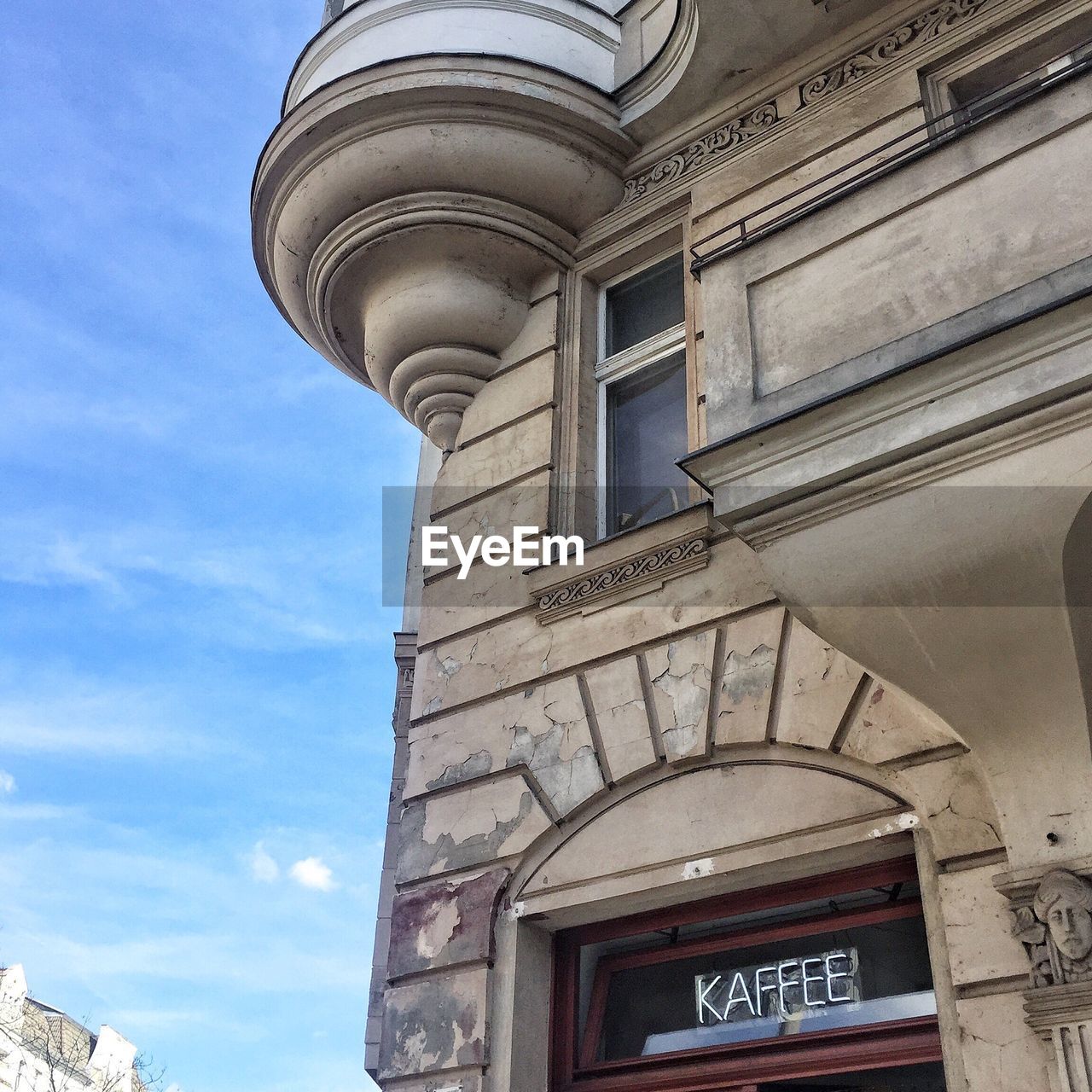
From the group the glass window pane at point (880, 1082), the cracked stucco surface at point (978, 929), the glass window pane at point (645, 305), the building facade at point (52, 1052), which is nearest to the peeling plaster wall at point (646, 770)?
the cracked stucco surface at point (978, 929)

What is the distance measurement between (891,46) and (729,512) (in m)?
4.01

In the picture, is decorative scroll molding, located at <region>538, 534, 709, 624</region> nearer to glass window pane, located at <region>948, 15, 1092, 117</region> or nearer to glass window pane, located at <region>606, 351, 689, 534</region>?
glass window pane, located at <region>606, 351, 689, 534</region>

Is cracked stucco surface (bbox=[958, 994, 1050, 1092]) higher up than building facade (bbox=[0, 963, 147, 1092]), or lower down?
lower down

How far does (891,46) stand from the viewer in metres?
7.07

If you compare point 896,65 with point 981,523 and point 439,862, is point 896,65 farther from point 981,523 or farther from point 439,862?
point 439,862

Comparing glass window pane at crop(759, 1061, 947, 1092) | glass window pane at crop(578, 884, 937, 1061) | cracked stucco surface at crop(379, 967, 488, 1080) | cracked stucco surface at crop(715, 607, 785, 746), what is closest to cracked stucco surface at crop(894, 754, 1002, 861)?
glass window pane at crop(578, 884, 937, 1061)

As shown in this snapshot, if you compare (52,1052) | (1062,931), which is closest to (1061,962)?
(1062,931)

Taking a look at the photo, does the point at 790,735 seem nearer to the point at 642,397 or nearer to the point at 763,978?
the point at 763,978

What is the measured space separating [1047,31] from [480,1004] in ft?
19.5

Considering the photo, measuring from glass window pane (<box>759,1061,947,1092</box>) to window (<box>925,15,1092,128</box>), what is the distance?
4761mm

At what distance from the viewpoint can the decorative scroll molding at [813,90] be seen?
696cm

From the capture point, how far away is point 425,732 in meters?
7.00

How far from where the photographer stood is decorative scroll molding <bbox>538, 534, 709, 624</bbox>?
621 centimetres

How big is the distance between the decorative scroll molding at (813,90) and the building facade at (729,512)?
3cm
